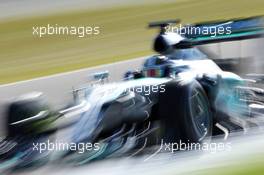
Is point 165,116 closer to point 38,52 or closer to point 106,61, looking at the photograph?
point 106,61

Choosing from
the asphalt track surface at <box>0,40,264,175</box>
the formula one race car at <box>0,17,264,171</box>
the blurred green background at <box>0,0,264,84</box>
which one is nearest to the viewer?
the asphalt track surface at <box>0,40,264,175</box>

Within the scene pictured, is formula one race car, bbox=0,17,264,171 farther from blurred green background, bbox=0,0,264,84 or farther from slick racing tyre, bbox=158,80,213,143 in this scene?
A: blurred green background, bbox=0,0,264,84

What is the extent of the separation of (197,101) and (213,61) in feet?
1.06

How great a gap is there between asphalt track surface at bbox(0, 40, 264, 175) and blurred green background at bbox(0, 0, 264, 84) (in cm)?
5

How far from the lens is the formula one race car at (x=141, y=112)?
338 cm

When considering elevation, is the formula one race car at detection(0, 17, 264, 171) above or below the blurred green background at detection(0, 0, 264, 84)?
below

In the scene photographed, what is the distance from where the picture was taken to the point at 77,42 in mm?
3615

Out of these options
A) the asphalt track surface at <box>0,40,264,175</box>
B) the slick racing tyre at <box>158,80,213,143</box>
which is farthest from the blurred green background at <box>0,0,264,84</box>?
the slick racing tyre at <box>158,80,213,143</box>

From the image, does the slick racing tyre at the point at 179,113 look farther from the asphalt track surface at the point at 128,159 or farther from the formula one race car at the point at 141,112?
the asphalt track surface at the point at 128,159

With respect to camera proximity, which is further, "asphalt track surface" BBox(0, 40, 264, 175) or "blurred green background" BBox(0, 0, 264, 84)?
"blurred green background" BBox(0, 0, 264, 84)

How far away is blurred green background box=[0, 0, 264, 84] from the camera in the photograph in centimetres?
352

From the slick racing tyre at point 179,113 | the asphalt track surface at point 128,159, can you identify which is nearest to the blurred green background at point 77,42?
the asphalt track surface at point 128,159

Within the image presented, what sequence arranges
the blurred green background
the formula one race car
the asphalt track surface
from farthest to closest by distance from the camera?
1. the blurred green background
2. the formula one race car
3. the asphalt track surface

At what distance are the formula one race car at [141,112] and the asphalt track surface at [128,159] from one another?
0.05 meters
